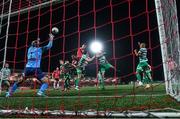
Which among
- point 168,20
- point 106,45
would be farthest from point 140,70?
point 106,45

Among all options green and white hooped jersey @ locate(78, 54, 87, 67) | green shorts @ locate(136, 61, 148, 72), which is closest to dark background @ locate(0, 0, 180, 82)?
green and white hooped jersey @ locate(78, 54, 87, 67)

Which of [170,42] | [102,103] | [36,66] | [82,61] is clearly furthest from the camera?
[82,61]

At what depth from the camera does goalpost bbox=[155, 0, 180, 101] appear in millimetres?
6301

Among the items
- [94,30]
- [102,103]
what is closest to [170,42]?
[102,103]

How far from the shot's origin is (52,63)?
25.6 metres

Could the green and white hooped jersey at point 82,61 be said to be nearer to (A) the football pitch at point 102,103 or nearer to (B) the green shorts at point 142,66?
(B) the green shorts at point 142,66

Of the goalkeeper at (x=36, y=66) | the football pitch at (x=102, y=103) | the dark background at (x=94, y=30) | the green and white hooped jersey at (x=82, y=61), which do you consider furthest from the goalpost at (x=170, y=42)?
the dark background at (x=94, y=30)

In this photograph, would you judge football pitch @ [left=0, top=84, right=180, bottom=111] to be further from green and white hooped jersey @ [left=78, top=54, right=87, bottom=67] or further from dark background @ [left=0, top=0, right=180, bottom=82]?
dark background @ [left=0, top=0, right=180, bottom=82]

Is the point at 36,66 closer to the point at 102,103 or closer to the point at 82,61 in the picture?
the point at 102,103

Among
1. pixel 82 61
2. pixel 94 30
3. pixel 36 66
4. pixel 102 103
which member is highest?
pixel 94 30

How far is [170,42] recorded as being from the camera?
6617 millimetres

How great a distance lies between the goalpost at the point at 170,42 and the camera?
630cm

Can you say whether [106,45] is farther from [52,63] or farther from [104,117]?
[104,117]

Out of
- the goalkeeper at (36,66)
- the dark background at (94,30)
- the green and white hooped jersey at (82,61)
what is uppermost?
the dark background at (94,30)
